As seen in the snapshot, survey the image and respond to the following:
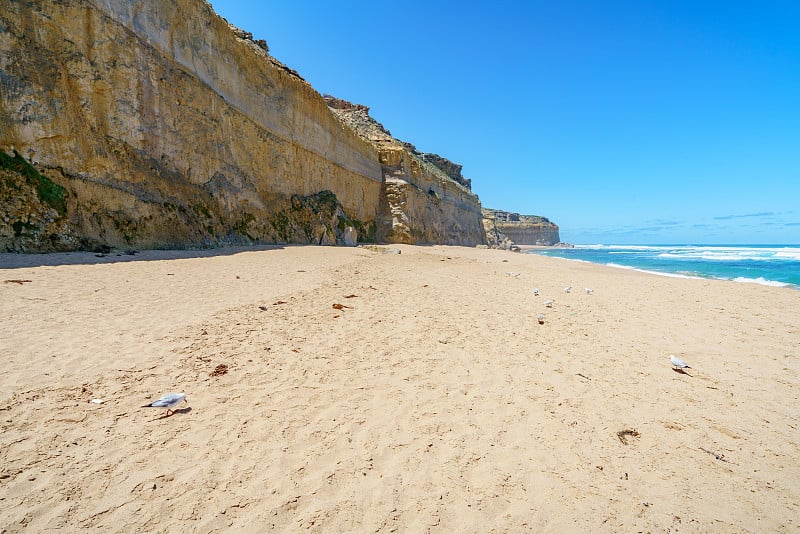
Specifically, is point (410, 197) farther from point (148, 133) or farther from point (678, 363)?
point (678, 363)

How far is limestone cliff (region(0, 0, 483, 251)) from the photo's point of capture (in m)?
8.80

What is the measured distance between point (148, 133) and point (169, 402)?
41.6ft

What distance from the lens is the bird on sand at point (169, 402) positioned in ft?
9.79

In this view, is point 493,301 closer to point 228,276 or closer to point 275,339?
point 275,339

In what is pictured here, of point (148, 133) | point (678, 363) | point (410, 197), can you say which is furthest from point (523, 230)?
point (678, 363)

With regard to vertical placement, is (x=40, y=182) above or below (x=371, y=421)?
above

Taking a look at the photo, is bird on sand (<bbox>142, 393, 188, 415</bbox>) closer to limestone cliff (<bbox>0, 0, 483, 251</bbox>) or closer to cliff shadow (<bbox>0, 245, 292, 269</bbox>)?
cliff shadow (<bbox>0, 245, 292, 269</bbox>)

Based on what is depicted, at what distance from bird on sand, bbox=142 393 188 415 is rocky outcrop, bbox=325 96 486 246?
2764 cm

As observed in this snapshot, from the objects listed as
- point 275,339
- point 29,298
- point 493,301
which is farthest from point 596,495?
point 29,298

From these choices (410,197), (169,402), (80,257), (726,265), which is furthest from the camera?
(410,197)

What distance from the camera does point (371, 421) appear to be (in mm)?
3094

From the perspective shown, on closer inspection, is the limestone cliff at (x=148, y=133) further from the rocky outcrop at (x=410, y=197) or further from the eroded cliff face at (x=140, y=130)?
the rocky outcrop at (x=410, y=197)

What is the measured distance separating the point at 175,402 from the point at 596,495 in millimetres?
3515

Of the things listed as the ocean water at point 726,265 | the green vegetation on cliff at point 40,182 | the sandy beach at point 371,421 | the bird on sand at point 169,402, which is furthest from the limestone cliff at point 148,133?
the ocean water at point 726,265
